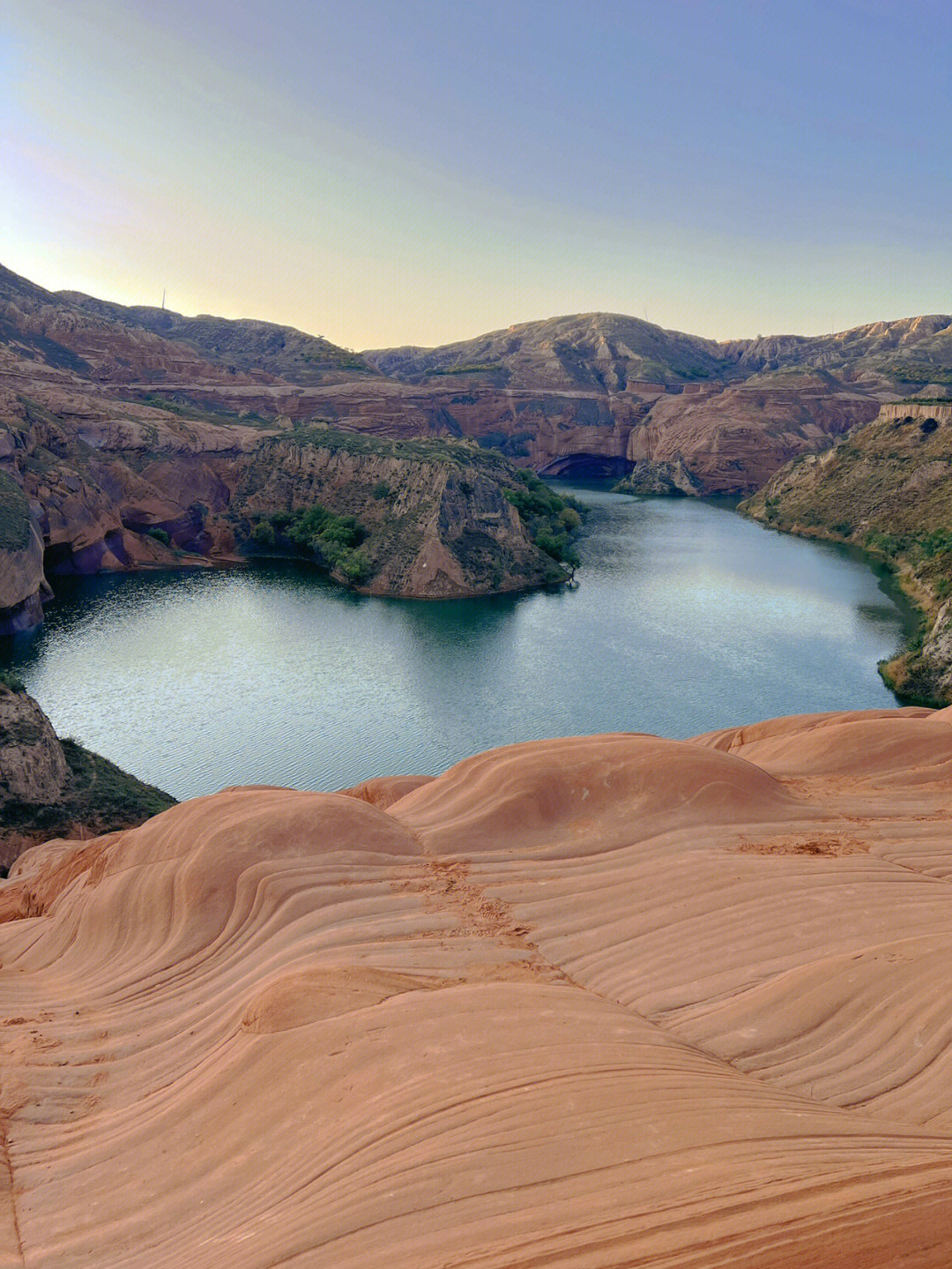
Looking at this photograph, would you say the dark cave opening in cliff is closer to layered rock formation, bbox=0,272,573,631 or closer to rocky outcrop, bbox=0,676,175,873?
layered rock formation, bbox=0,272,573,631

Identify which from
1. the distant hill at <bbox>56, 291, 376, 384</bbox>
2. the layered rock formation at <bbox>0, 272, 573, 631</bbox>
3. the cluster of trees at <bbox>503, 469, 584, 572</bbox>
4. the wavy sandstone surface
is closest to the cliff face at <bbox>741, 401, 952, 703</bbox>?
the cluster of trees at <bbox>503, 469, 584, 572</bbox>

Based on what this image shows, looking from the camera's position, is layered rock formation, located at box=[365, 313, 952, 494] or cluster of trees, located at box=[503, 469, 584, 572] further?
layered rock formation, located at box=[365, 313, 952, 494]

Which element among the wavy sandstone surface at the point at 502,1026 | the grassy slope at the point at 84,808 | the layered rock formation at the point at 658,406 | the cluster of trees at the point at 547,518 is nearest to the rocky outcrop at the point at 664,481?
the layered rock formation at the point at 658,406

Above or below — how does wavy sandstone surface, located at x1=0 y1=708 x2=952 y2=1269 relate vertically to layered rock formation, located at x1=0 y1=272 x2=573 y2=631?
below

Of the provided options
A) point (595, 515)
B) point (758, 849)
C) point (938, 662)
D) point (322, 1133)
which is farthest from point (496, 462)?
point (322, 1133)

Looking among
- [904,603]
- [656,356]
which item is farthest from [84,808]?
[656,356]

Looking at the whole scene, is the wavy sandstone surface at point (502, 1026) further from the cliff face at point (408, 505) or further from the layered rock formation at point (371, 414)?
the cliff face at point (408, 505)
